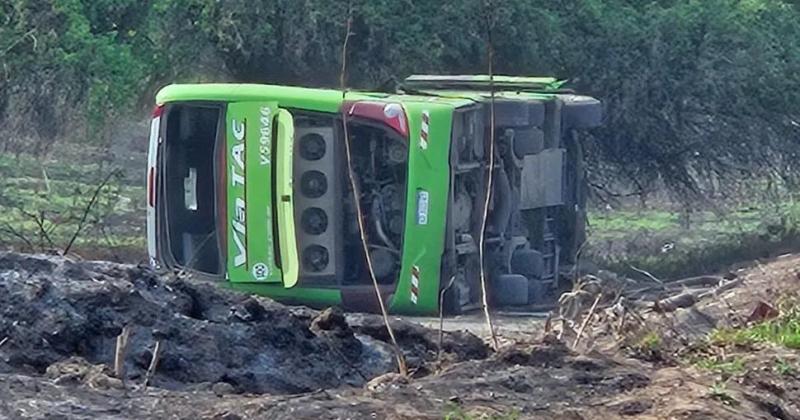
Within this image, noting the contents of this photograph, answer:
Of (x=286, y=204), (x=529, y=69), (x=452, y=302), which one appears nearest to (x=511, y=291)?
(x=452, y=302)

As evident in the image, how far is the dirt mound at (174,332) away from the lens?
844 centimetres

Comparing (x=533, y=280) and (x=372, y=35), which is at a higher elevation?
(x=372, y=35)

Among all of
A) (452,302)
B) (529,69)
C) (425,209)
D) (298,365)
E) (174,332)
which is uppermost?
(529,69)

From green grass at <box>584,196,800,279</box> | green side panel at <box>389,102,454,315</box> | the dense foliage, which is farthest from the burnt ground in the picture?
the dense foliage

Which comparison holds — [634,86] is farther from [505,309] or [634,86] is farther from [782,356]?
[782,356]

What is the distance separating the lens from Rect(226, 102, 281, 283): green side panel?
1238cm

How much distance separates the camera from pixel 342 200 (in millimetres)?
12508

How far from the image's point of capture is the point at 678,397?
717 cm

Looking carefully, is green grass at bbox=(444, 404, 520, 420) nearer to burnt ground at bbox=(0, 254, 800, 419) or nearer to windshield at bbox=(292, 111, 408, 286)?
burnt ground at bbox=(0, 254, 800, 419)

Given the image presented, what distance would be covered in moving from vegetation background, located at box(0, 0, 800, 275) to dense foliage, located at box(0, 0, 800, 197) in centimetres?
1

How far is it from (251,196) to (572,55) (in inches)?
212

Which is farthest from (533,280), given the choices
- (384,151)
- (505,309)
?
(384,151)

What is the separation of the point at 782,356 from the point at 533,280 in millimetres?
4768

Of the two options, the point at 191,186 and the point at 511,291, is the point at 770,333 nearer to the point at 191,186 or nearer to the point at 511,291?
the point at 511,291
